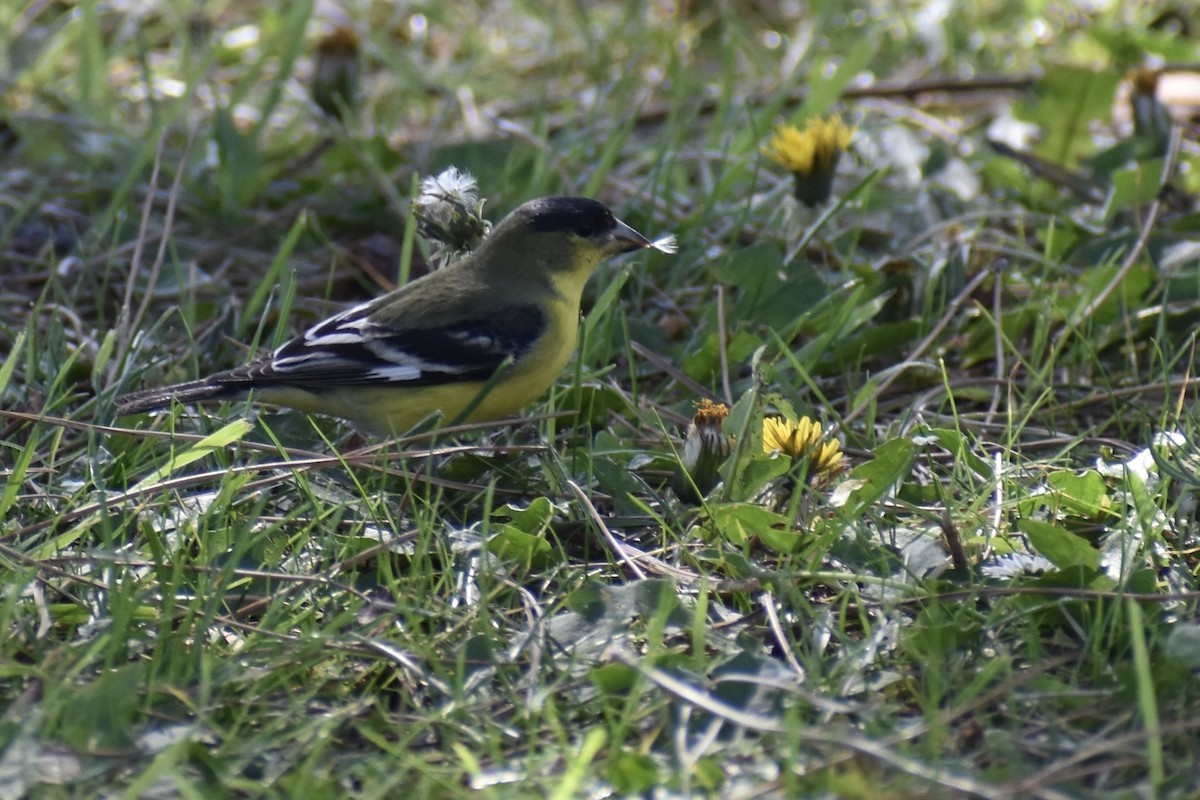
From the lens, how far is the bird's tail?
322 centimetres

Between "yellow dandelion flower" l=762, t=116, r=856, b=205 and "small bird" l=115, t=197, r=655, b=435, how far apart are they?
1.91 feet

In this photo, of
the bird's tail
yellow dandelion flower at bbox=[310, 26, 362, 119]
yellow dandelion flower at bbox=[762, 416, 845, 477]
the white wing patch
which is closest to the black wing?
the white wing patch

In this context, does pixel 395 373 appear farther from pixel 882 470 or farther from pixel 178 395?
pixel 882 470

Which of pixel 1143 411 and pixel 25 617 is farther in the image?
pixel 1143 411

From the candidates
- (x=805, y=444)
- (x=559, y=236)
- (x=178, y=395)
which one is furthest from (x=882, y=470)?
(x=178, y=395)

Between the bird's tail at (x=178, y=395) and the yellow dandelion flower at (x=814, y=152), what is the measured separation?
1749 mm

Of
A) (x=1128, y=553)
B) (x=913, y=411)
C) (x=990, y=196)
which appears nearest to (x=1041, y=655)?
(x=1128, y=553)

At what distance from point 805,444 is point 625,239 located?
117 cm

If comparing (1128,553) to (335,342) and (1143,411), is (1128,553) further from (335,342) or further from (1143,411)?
(335,342)

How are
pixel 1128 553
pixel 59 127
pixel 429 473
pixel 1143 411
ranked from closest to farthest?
1. pixel 1128 553
2. pixel 429 473
3. pixel 1143 411
4. pixel 59 127

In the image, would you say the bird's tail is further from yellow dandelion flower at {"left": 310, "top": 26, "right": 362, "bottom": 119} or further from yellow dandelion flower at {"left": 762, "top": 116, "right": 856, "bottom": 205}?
yellow dandelion flower at {"left": 310, "top": 26, "right": 362, "bottom": 119}

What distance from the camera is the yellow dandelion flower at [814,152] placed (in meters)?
4.00

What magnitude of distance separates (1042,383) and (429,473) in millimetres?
1573

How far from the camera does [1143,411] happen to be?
3.34 metres
